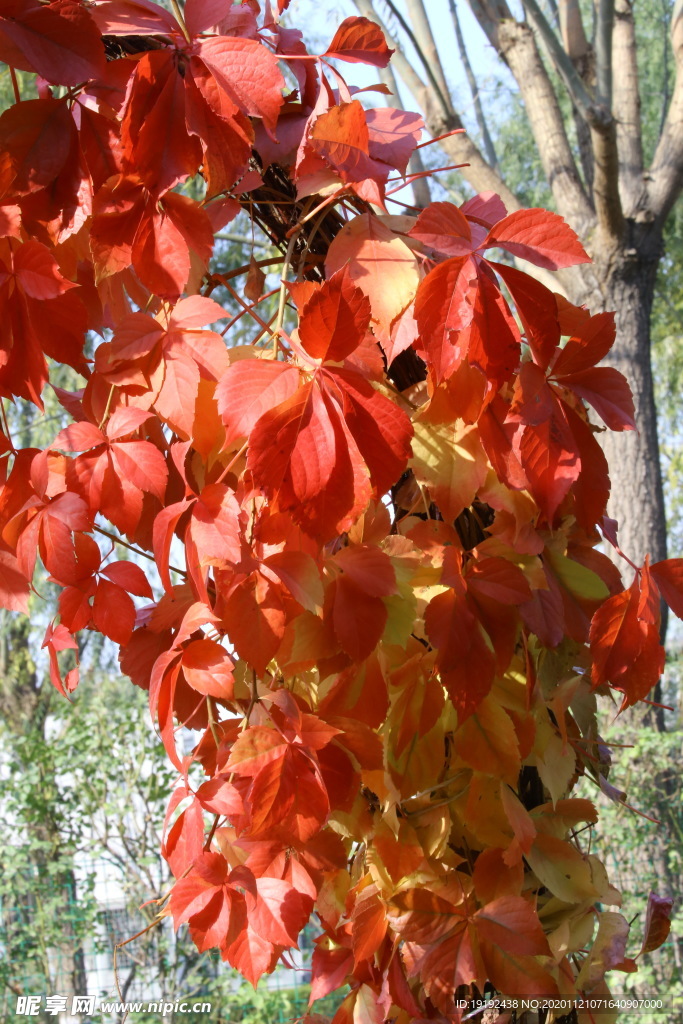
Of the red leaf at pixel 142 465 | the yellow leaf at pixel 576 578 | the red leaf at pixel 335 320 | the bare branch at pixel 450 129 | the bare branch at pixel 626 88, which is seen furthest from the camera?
the bare branch at pixel 626 88

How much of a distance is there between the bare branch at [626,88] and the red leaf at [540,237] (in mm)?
3184

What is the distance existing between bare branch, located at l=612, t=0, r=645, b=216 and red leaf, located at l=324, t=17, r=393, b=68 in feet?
10.0

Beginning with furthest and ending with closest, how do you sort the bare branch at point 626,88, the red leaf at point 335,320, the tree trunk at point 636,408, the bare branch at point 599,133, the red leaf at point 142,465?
the bare branch at point 626,88, the tree trunk at point 636,408, the bare branch at point 599,133, the red leaf at point 142,465, the red leaf at point 335,320

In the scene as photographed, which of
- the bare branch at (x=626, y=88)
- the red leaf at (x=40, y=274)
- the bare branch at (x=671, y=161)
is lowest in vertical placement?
the red leaf at (x=40, y=274)

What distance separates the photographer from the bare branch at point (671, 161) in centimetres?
311

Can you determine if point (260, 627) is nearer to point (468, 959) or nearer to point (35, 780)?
point (468, 959)

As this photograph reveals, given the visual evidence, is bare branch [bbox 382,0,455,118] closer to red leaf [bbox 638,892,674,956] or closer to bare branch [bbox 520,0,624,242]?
bare branch [bbox 520,0,624,242]

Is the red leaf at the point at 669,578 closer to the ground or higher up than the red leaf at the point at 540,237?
closer to the ground

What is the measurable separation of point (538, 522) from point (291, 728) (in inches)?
9.1

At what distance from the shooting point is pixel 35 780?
3084 millimetres

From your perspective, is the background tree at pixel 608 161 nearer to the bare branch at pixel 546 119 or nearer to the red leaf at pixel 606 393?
the bare branch at pixel 546 119

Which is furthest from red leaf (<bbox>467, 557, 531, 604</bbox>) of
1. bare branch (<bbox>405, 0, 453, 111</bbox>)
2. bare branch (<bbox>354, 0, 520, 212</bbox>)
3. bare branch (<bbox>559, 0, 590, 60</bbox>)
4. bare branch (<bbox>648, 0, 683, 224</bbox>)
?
bare branch (<bbox>559, 0, 590, 60</bbox>)

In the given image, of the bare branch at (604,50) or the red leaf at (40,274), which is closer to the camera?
the red leaf at (40,274)

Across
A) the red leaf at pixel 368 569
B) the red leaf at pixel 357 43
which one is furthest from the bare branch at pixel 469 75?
the red leaf at pixel 368 569
